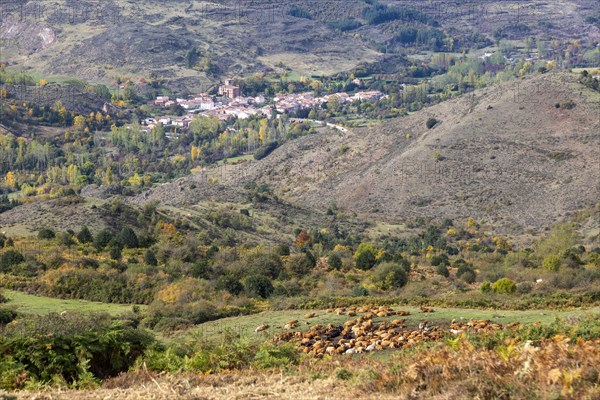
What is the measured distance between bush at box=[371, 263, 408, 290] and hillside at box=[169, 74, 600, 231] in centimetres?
3313

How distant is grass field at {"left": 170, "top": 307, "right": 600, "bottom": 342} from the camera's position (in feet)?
67.7

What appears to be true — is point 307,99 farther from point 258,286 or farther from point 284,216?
point 258,286

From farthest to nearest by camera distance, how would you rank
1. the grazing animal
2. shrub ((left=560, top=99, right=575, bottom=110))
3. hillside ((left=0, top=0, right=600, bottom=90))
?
1. hillside ((left=0, top=0, right=600, bottom=90))
2. shrub ((left=560, top=99, right=575, bottom=110))
3. the grazing animal

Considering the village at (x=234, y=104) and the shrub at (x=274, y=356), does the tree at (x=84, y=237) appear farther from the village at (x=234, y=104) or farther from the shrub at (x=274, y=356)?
the village at (x=234, y=104)

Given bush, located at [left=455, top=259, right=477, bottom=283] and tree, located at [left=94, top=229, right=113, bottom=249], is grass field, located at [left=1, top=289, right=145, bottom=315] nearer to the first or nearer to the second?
tree, located at [left=94, top=229, right=113, bottom=249]

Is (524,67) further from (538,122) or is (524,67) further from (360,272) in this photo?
(360,272)

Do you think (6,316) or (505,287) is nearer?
(6,316)

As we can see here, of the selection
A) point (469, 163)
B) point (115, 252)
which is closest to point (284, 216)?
point (469, 163)

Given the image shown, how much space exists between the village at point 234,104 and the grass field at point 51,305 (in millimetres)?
100721

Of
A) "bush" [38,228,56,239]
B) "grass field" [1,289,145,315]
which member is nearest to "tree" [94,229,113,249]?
"bush" [38,228,56,239]

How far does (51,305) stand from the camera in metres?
28.6

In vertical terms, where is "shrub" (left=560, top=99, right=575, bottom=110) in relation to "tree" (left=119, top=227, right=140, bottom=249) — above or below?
below

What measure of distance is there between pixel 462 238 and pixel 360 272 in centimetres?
2568

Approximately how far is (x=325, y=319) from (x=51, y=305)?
10.9 m
